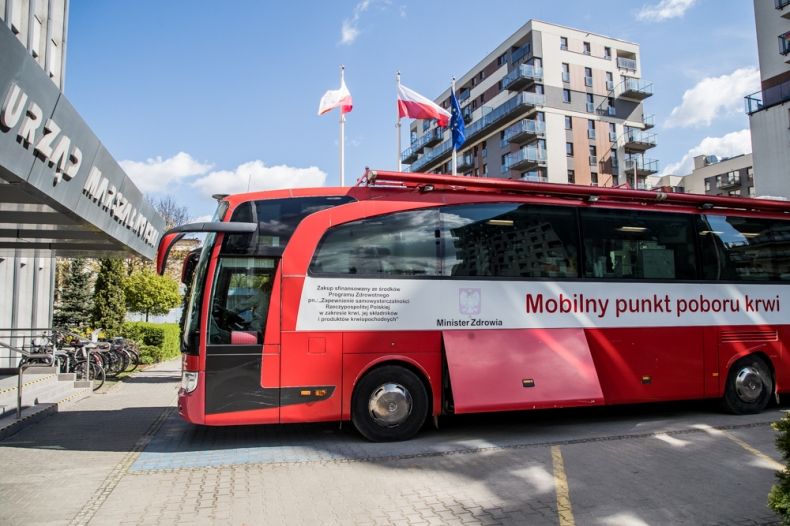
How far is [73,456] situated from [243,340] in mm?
2573

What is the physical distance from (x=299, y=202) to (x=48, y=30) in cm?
1370

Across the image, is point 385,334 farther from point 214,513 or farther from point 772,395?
point 772,395

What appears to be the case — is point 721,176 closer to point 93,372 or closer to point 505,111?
point 505,111

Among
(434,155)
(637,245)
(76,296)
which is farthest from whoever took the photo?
(434,155)

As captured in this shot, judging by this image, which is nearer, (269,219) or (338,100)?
(269,219)

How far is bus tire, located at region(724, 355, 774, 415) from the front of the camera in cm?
912

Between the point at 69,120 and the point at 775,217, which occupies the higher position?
the point at 69,120

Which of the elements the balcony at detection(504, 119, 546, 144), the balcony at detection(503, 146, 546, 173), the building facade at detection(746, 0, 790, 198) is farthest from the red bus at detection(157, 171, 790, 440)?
the balcony at detection(504, 119, 546, 144)

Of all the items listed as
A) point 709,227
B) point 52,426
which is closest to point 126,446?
point 52,426

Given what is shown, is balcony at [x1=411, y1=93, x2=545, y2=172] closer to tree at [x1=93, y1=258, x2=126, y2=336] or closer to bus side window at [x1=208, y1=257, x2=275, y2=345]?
tree at [x1=93, y1=258, x2=126, y2=336]

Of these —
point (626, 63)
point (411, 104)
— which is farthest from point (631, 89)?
point (411, 104)

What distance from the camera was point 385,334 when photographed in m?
7.45

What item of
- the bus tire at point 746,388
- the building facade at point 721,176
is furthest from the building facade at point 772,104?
the building facade at point 721,176

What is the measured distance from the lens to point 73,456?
7.03m
